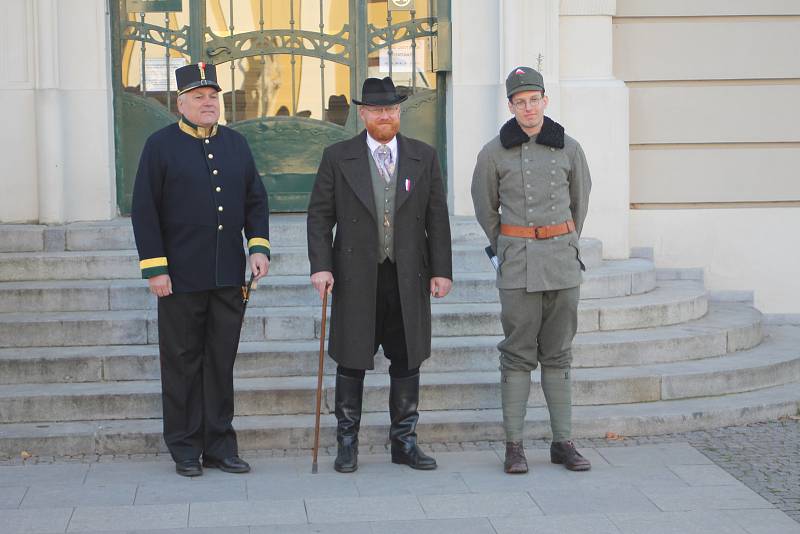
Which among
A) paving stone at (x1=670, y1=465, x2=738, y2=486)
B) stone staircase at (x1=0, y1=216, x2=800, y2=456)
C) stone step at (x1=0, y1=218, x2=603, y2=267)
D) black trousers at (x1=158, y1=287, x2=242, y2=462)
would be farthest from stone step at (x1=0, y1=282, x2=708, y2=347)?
paving stone at (x1=670, y1=465, x2=738, y2=486)

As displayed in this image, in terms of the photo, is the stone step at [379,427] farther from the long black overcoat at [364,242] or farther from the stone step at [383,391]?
the long black overcoat at [364,242]

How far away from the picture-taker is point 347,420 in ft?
22.2

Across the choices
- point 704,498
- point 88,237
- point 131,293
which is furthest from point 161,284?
point 704,498

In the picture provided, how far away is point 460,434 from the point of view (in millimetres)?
7309

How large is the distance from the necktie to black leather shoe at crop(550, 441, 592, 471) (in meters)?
1.66

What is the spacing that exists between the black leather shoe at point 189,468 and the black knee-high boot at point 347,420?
699 millimetres

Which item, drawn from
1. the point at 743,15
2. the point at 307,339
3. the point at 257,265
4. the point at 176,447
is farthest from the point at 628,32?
the point at 176,447

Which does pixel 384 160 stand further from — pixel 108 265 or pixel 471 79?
pixel 471 79

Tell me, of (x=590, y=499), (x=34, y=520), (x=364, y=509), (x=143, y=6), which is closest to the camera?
(x=34, y=520)

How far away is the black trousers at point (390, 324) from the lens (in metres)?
6.76

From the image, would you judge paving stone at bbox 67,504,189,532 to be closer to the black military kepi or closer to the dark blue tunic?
the dark blue tunic

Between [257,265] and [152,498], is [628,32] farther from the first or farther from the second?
[152,498]

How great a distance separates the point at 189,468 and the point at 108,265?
2421 mm

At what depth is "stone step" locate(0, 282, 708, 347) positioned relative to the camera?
26.1 ft
